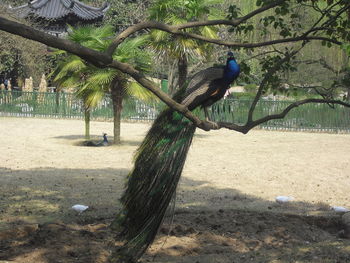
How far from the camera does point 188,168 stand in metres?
11.3

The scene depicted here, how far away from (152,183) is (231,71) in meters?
1.30

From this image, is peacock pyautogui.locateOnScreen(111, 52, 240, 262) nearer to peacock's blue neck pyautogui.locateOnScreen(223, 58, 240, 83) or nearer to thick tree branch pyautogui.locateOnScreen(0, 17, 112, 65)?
peacock's blue neck pyautogui.locateOnScreen(223, 58, 240, 83)

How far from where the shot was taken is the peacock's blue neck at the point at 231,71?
16.3 ft

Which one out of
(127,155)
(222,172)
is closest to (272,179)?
(222,172)

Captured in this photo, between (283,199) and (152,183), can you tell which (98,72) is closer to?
(283,199)

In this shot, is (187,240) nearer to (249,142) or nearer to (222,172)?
(222,172)

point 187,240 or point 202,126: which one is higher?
point 202,126

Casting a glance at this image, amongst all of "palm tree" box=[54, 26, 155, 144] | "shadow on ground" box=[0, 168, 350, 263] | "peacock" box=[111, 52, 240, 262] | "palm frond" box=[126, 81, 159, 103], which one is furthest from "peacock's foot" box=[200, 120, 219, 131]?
"palm frond" box=[126, 81, 159, 103]

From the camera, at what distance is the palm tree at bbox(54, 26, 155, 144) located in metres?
13.7

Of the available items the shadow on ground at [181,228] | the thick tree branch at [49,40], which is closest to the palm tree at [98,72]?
the shadow on ground at [181,228]

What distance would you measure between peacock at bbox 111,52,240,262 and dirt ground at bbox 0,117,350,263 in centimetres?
24

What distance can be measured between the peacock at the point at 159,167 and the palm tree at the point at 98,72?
8.77m

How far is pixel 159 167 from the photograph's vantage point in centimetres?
472

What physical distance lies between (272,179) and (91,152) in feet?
17.2
